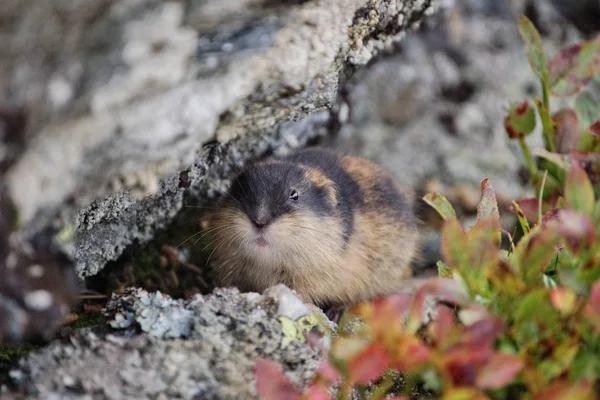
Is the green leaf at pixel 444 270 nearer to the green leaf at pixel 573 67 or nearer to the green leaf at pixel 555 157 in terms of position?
the green leaf at pixel 555 157

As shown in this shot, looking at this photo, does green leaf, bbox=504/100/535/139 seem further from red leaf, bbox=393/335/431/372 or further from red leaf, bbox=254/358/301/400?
red leaf, bbox=254/358/301/400

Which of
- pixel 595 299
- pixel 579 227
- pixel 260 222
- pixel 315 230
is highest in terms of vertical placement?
pixel 579 227

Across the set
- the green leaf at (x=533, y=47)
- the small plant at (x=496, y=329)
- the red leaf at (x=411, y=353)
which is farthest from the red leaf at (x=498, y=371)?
the green leaf at (x=533, y=47)

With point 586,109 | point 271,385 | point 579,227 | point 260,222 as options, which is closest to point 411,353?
point 271,385

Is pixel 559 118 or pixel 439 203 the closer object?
pixel 439 203

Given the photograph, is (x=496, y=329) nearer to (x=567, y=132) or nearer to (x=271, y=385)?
(x=271, y=385)

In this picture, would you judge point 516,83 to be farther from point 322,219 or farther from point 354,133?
point 322,219

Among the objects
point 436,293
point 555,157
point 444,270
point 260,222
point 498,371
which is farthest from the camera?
point 260,222
